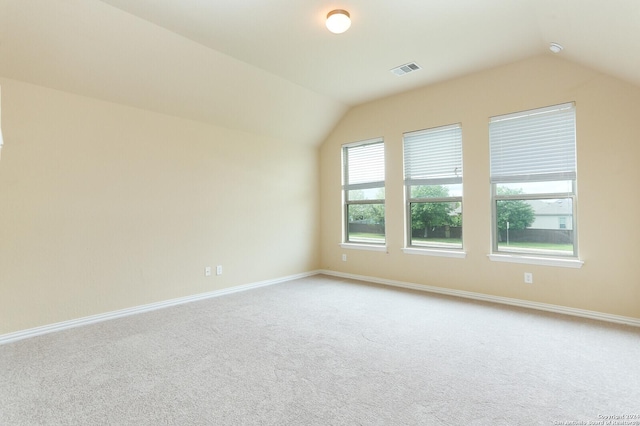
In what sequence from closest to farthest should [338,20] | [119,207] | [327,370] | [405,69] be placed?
[327,370]
[338,20]
[119,207]
[405,69]

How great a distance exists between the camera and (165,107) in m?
3.82

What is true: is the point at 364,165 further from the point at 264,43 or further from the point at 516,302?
the point at 516,302

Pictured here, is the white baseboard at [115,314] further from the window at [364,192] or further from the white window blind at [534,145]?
the white window blind at [534,145]

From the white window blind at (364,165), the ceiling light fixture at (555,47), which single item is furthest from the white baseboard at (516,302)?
the ceiling light fixture at (555,47)

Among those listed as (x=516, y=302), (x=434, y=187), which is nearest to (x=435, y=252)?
(x=434, y=187)

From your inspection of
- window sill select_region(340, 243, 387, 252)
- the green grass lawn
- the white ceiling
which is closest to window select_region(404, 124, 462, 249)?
window sill select_region(340, 243, 387, 252)

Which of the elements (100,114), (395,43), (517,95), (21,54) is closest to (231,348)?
(100,114)

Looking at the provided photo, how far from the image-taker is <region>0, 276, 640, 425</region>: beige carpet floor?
1.79 meters

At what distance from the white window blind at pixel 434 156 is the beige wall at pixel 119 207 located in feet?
6.92

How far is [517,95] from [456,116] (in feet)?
2.34

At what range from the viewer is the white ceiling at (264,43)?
A: 2.57m

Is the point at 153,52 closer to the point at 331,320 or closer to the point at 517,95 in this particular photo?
the point at 331,320

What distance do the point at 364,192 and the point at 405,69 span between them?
2067mm

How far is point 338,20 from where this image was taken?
8.82 feet
